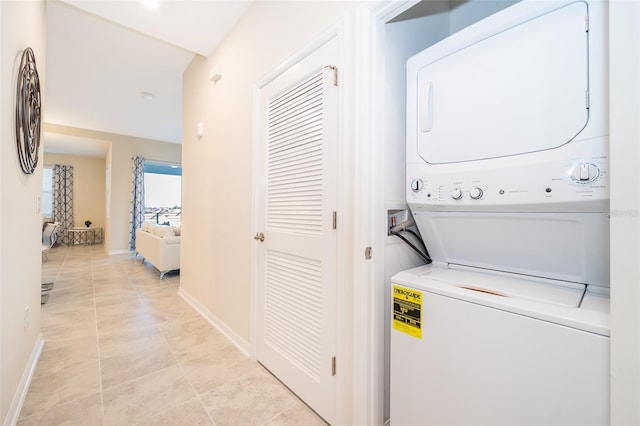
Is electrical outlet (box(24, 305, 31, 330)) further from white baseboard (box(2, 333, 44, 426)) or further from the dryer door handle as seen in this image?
the dryer door handle

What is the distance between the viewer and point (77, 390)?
1612 millimetres

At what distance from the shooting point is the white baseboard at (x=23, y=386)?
1340mm

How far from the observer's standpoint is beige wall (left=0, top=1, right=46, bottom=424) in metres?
1.24

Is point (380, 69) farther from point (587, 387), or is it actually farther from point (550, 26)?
point (587, 387)

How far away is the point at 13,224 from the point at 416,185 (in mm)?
1908

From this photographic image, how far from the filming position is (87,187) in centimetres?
777

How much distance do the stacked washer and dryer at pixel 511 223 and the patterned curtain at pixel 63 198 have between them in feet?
30.6

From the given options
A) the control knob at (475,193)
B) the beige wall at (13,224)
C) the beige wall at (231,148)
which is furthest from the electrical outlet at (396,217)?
the beige wall at (13,224)

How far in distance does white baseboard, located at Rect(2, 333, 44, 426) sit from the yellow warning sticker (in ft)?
5.85

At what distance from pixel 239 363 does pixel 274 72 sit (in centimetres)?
192

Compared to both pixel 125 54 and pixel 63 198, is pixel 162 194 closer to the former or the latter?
pixel 63 198

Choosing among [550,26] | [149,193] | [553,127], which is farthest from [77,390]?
[149,193]

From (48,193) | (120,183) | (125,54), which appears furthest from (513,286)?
(48,193)

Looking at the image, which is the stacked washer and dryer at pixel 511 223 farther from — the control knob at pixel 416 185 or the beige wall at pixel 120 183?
the beige wall at pixel 120 183
